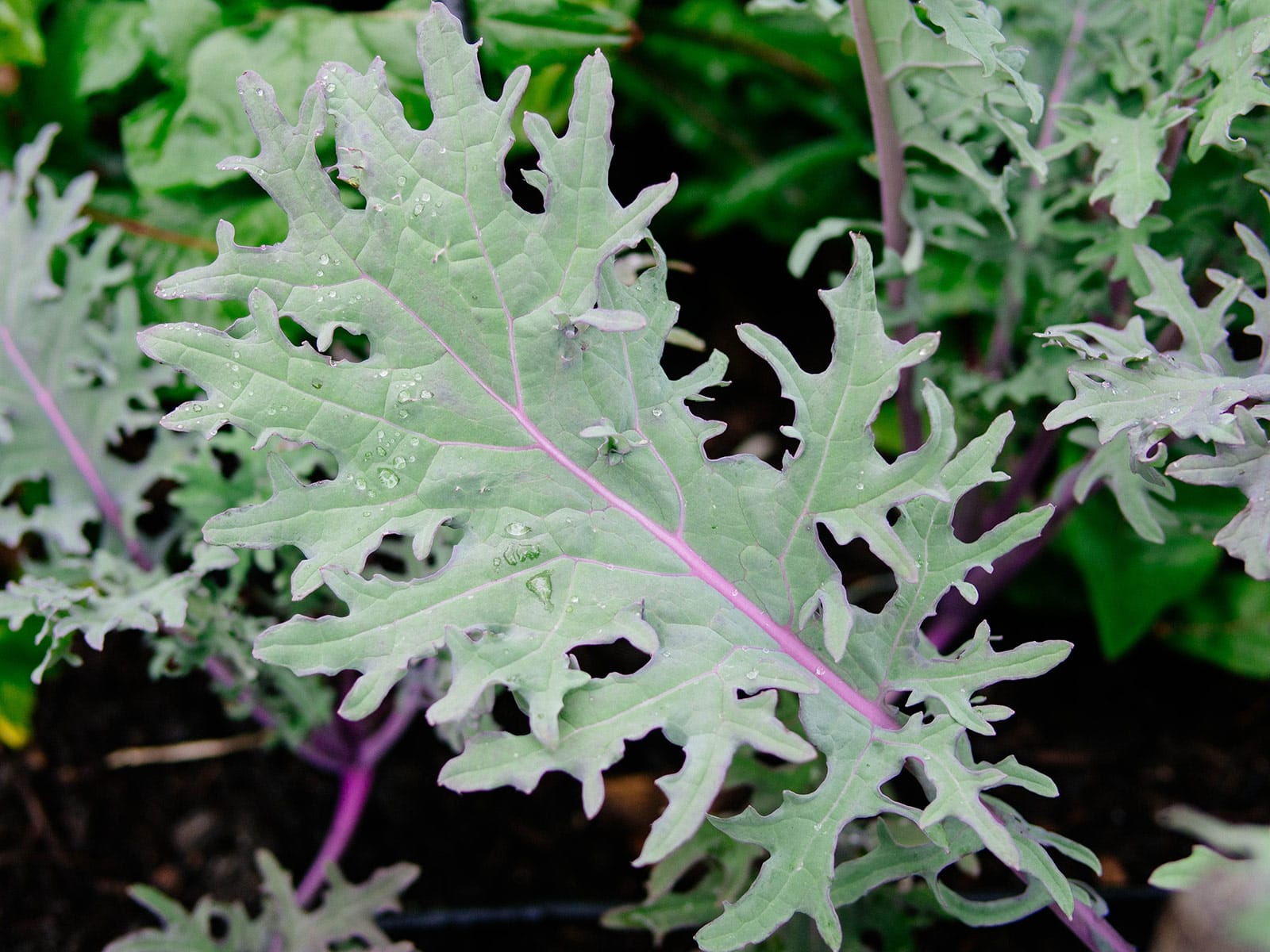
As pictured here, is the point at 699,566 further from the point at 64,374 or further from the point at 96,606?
the point at 64,374

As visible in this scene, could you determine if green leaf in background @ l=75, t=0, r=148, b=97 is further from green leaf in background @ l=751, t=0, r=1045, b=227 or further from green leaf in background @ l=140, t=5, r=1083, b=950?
green leaf in background @ l=751, t=0, r=1045, b=227

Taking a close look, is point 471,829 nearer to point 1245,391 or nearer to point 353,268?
point 353,268

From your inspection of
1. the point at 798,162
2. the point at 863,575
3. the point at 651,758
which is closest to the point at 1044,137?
the point at 798,162

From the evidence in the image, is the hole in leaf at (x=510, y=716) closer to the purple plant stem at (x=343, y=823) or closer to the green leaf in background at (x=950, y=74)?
the purple plant stem at (x=343, y=823)

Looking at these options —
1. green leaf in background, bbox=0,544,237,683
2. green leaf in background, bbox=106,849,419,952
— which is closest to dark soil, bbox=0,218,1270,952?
green leaf in background, bbox=106,849,419,952

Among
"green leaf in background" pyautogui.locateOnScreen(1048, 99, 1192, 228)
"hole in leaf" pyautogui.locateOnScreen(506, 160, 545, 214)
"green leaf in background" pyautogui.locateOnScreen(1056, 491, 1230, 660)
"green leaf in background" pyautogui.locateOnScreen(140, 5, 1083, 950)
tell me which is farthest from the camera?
"hole in leaf" pyautogui.locateOnScreen(506, 160, 545, 214)

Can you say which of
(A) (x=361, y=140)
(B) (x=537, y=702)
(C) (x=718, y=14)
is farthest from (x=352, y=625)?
(C) (x=718, y=14)
